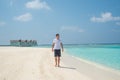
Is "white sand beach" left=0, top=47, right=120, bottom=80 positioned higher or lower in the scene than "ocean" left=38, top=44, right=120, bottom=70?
higher

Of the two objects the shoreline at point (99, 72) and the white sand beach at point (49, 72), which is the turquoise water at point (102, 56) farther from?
the white sand beach at point (49, 72)

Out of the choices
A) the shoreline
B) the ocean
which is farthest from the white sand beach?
the ocean

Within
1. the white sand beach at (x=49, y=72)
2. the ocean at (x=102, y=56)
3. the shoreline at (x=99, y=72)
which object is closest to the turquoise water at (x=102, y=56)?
the ocean at (x=102, y=56)

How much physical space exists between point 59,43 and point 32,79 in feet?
12.9

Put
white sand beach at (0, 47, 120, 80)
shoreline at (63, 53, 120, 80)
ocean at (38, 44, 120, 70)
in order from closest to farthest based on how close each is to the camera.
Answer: white sand beach at (0, 47, 120, 80) → shoreline at (63, 53, 120, 80) → ocean at (38, 44, 120, 70)

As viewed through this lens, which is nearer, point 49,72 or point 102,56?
point 49,72

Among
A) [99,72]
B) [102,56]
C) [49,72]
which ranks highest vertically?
[49,72]

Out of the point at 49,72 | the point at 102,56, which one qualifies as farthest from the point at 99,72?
the point at 102,56

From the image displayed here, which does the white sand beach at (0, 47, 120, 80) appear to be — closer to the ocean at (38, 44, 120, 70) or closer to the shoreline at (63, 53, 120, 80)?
the shoreline at (63, 53, 120, 80)

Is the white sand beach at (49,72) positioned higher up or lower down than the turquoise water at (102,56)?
higher up

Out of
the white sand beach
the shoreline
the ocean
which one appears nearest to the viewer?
the white sand beach

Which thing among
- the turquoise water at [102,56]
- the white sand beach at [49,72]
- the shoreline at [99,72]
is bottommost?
the turquoise water at [102,56]

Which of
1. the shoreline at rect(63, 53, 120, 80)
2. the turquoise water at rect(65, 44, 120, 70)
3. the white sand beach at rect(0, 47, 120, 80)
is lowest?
the turquoise water at rect(65, 44, 120, 70)

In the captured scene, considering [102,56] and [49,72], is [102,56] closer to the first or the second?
[102,56]
